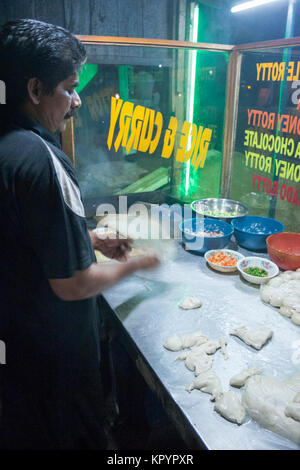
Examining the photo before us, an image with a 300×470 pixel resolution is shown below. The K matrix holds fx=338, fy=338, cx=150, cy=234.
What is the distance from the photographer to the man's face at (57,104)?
136 cm

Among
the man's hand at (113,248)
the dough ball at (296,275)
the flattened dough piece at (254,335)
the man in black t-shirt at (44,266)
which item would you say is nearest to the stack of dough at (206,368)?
the flattened dough piece at (254,335)

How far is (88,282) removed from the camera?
142 cm

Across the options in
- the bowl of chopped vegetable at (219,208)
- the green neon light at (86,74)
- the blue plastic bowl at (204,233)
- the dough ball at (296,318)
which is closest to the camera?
the dough ball at (296,318)

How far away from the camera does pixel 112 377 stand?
269cm

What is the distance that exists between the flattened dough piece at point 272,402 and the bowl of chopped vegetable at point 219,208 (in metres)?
2.00

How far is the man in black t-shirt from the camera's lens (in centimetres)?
124

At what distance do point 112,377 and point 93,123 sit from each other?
108 inches

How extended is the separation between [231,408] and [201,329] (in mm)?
613

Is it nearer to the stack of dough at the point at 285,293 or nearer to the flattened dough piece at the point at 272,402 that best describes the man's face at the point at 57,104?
the flattened dough piece at the point at 272,402

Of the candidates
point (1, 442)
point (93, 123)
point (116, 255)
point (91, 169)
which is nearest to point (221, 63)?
point (93, 123)

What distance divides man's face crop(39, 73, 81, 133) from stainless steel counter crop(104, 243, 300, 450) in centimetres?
125

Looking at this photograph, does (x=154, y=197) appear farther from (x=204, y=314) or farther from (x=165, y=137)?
(x=204, y=314)

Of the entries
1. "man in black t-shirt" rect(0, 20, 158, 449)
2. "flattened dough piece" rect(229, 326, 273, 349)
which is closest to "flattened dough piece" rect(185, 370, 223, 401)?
"flattened dough piece" rect(229, 326, 273, 349)

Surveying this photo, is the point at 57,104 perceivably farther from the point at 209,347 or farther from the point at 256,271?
the point at 256,271
